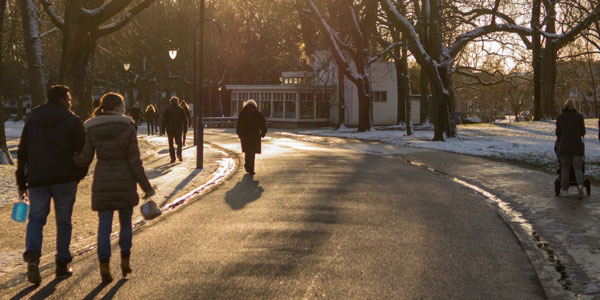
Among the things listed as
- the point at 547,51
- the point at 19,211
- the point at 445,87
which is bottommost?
the point at 19,211

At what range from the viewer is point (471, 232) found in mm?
8445

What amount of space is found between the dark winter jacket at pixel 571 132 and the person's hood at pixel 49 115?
27.6 feet

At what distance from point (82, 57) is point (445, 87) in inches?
640

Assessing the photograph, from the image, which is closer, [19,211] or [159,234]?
[19,211]

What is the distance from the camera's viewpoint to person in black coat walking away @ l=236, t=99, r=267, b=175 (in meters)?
15.4

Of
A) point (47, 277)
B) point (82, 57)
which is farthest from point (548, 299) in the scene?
point (82, 57)

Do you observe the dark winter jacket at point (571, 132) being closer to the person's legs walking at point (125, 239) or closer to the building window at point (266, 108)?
the person's legs walking at point (125, 239)

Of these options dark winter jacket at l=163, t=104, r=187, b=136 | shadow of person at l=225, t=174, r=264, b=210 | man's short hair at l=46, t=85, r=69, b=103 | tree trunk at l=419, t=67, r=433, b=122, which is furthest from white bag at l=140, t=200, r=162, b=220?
tree trunk at l=419, t=67, r=433, b=122

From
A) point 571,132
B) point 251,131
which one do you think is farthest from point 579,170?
point 251,131

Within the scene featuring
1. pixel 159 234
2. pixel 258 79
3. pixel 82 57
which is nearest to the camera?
pixel 159 234

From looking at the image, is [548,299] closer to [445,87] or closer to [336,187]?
[336,187]

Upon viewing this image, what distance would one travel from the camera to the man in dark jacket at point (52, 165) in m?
6.18

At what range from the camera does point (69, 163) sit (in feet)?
20.6

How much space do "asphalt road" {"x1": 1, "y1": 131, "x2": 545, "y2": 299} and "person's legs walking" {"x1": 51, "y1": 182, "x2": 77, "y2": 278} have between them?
151 millimetres
